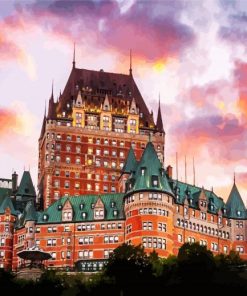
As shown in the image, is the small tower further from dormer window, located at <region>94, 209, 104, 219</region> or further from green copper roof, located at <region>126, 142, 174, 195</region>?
dormer window, located at <region>94, 209, 104, 219</region>

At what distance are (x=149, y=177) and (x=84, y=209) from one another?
52.9 feet

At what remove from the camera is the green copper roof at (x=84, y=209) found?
191 meters

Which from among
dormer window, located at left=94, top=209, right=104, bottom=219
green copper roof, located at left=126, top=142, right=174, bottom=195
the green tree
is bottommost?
the green tree

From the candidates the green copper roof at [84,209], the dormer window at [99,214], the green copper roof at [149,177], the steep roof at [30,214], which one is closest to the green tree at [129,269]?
the green copper roof at [149,177]

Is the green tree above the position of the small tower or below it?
below

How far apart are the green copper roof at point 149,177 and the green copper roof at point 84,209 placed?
465 centimetres

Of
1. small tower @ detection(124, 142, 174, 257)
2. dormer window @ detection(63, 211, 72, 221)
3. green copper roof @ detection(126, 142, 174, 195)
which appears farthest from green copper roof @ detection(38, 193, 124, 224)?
green copper roof @ detection(126, 142, 174, 195)

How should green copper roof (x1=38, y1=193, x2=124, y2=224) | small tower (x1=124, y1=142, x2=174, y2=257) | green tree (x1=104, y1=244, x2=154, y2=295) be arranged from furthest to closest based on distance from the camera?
green copper roof (x1=38, y1=193, x2=124, y2=224) → small tower (x1=124, y1=142, x2=174, y2=257) → green tree (x1=104, y1=244, x2=154, y2=295)

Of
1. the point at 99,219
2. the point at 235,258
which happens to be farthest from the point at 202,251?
the point at 99,219

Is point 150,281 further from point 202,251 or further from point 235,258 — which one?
point 235,258

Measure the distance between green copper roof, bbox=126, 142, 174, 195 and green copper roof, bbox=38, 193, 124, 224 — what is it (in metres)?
4.65

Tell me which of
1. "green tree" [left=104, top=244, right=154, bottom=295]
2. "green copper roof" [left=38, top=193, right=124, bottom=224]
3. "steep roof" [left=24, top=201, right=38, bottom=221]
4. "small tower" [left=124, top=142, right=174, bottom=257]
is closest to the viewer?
"green tree" [left=104, top=244, right=154, bottom=295]

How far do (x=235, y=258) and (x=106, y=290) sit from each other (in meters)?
37.8

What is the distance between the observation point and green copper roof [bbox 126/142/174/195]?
612ft
